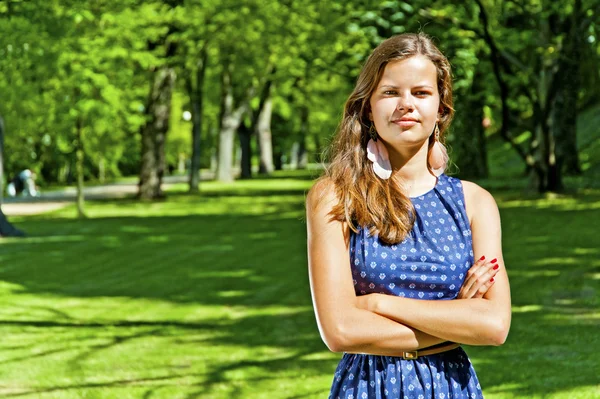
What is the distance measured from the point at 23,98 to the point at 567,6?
46.0ft

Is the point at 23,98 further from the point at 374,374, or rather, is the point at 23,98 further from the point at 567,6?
the point at 374,374

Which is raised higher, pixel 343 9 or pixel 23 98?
pixel 343 9

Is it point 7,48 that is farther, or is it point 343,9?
point 343,9

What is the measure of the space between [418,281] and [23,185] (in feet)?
151

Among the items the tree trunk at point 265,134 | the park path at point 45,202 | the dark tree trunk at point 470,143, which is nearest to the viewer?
the park path at point 45,202

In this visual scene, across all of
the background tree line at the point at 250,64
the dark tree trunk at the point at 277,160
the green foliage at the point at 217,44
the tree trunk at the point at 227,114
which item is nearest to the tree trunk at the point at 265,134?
the background tree line at the point at 250,64

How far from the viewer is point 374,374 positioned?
3336 mm

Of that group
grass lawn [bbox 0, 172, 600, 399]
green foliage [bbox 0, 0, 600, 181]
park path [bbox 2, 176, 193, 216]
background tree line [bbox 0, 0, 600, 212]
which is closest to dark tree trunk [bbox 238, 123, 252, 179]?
background tree line [bbox 0, 0, 600, 212]

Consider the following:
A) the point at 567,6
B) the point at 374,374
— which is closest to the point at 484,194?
the point at 374,374

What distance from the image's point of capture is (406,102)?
10.7ft

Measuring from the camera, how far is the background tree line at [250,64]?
25.2 meters

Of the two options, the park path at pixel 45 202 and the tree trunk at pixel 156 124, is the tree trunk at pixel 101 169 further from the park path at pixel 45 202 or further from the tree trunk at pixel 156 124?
the tree trunk at pixel 156 124

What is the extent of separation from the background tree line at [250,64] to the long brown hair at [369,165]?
9202mm

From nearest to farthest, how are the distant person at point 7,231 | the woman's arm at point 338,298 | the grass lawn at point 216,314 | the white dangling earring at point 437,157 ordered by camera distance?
the woman's arm at point 338,298
the white dangling earring at point 437,157
the grass lawn at point 216,314
the distant person at point 7,231
